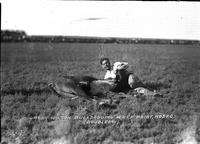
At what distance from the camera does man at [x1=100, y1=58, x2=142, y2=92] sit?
5.04 meters

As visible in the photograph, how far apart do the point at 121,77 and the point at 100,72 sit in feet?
1.03

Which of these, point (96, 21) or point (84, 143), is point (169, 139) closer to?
point (84, 143)

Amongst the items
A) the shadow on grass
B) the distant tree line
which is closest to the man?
the shadow on grass

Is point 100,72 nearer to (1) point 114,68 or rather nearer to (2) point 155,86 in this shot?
(1) point 114,68

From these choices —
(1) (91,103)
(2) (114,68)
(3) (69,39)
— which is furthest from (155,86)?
(3) (69,39)

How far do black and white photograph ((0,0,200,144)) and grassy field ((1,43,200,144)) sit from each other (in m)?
0.01

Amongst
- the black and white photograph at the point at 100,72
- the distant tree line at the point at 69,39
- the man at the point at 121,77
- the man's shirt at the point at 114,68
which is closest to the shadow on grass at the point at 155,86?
the black and white photograph at the point at 100,72

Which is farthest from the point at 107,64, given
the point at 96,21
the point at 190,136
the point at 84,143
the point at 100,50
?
the point at 190,136

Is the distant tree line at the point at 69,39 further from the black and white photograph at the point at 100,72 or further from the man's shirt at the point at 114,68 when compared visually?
the man's shirt at the point at 114,68

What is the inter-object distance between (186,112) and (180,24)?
1.27m

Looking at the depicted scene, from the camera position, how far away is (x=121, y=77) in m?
5.07

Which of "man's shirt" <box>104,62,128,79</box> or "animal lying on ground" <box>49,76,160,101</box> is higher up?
"man's shirt" <box>104,62,128,79</box>

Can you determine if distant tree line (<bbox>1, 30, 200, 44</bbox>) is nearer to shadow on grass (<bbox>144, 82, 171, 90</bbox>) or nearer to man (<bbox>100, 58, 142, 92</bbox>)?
man (<bbox>100, 58, 142, 92</bbox>)

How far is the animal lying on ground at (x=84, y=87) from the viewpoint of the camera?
4.92m
